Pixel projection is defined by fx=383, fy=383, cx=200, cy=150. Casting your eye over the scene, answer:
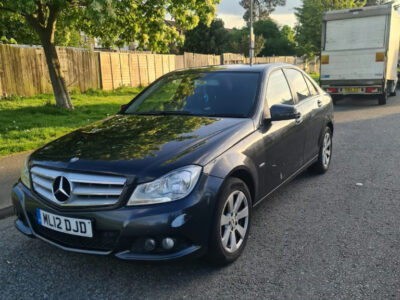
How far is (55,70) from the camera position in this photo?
10.8 m

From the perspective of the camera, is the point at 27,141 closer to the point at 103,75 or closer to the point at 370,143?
the point at 370,143

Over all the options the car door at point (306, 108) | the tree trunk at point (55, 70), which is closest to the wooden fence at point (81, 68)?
the tree trunk at point (55, 70)

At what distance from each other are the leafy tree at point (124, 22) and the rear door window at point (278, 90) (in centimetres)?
590

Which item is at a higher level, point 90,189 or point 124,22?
point 124,22

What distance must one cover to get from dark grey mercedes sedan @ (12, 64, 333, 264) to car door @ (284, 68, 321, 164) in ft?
1.51

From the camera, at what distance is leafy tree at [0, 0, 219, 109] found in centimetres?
1004

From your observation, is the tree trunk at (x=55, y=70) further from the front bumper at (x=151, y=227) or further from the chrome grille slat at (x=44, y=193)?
the front bumper at (x=151, y=227)

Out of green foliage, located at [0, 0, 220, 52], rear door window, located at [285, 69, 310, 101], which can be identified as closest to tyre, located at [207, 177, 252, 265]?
rear door window, located at [285, 69, 310, 101]

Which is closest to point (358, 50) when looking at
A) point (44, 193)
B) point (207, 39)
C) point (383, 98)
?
point (383, 98)

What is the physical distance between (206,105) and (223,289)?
1.86m

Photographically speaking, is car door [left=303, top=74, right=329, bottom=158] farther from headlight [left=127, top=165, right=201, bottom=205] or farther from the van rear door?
the van rear door

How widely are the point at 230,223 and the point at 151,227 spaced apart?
76 cm

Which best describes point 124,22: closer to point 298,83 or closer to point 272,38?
point 298,83

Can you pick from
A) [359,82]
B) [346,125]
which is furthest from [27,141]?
[359,82]
